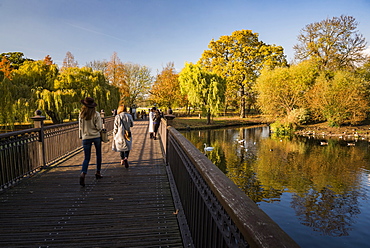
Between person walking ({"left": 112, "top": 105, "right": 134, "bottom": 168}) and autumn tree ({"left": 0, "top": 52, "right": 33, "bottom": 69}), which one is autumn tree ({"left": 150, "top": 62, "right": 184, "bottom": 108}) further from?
person walking ({"left": 112, "top": 105, "right": 134, "bottom": 168})

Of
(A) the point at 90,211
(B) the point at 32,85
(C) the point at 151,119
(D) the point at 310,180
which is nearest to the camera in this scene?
(A) the point at 90,211

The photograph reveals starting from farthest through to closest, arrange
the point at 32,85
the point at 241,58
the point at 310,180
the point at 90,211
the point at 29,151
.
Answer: the point at 241,58
the point at 32,85
the point at 310,180
the point at 29,151
the point at 90,211

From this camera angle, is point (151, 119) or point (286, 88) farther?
point (286, 88)

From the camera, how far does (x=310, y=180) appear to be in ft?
43.4

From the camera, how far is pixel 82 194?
4.60 m

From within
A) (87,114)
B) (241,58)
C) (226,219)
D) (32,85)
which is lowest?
(226,219)

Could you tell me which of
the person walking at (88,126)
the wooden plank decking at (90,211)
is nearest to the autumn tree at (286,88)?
the wooden plank decking at (90,211)

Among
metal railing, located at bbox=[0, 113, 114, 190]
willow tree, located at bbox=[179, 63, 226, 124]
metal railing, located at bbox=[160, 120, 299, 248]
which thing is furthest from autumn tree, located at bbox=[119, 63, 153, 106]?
metal railing, located at bbox=[160, 120, 299, 248]

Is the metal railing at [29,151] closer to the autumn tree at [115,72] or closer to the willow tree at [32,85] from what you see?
the willow tree at [32,85]

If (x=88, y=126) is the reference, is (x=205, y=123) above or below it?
below

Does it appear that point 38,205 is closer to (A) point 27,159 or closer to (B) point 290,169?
(A) point 27,159

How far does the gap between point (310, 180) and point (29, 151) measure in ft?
42.5

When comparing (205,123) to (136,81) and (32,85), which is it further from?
(32,85)

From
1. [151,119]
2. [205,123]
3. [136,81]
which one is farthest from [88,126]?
[136,81]
